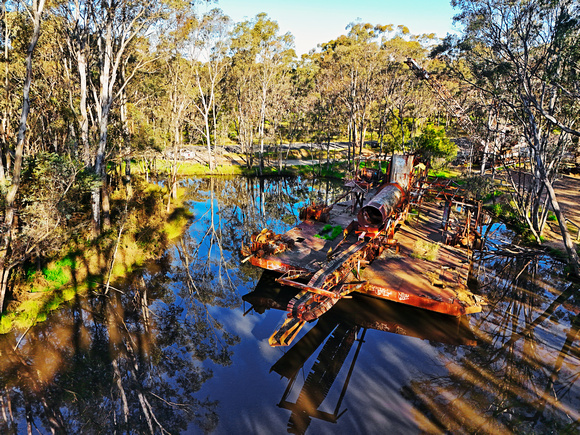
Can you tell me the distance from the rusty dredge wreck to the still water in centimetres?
140

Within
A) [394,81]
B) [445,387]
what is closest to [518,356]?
[445,387]

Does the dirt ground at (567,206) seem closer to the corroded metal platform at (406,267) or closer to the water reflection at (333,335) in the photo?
the corroded metal platform at (406,267)

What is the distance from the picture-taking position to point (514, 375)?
12.5 meters

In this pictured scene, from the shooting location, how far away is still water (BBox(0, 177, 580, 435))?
10453 millimetres

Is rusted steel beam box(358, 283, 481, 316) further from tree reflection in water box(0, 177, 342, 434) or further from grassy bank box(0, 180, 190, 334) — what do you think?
grassy bank box(0, 180, 190, 334)

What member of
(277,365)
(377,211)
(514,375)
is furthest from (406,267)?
(277,365)

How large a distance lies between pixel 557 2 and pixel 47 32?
93.7 feet

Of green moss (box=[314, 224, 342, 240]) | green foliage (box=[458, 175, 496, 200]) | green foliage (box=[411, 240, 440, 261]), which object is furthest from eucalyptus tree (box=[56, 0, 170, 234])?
green foliage (box=[458, 175, 496, 200])

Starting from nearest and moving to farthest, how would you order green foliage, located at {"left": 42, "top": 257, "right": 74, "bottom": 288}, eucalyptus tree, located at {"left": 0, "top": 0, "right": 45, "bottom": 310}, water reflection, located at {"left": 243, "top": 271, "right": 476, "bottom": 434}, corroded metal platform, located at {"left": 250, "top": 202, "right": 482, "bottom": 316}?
1. water reflection, located at {"left": 243, "top": 271, "right": 476, "bottom": 434}
2. eucalyptus tree, located at {"left": 0, "top": 0, "right": 45, "bottom": 310}
3. corroded metal platform, located at {"left": 250, "top": 202, "right": 482, "bottom": 316}
4. green foliage, located at {"left": 42, "top": 257, "right": 74, "bottom": 288}

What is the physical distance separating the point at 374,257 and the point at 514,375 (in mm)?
7640

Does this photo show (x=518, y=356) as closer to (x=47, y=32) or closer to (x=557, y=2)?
(x=557, y=2)

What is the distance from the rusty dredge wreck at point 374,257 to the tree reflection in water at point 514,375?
196cm

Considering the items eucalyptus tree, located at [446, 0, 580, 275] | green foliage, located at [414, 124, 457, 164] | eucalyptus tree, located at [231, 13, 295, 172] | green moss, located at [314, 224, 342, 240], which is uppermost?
eucalyptus tree, located at [231, 13, 295, 172]

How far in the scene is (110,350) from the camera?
Answer: 43.0 feet
